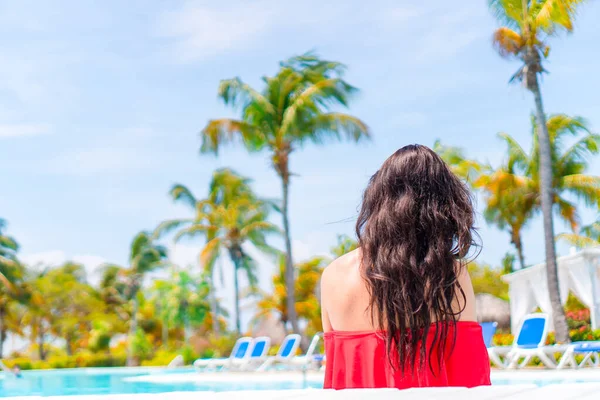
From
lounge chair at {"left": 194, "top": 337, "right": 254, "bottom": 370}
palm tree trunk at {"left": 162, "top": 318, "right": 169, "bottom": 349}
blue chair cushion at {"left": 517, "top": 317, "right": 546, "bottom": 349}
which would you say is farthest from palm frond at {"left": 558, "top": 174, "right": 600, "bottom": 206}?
palm tree trunk at {"left": 162, "top": 318, "right": 169, "bottom": 349}

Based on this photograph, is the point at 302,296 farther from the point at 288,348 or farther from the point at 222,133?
the point at 288,348

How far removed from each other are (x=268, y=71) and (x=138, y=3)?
6017mm

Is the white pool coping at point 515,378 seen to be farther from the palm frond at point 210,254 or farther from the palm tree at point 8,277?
the palm tree at point 8,277

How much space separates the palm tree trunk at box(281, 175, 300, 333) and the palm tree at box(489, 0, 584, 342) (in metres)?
8.77

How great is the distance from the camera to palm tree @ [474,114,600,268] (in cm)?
2289

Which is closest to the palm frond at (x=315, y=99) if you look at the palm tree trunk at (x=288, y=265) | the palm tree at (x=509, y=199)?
the palm tree trunk at (x=288, y=265)

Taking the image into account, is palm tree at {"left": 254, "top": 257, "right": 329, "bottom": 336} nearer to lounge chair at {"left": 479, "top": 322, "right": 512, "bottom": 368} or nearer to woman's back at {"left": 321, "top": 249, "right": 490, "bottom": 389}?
lounge chair at {"left": 479, "top": 322, "right": 512, "bottom": 368}

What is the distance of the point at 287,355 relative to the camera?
15273 mm

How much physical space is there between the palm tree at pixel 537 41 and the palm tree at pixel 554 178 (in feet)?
21.7

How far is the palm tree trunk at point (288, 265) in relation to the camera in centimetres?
2214

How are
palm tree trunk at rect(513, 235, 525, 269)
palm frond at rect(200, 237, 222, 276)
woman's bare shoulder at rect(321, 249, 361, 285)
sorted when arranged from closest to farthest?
woman's bare shoulder at rect(321, 249, 361, 285), palm tree trunk at rect(513, 235, 525, 269), palm frond at rect(200, 237, 222, 276)

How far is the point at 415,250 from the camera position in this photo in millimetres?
1850

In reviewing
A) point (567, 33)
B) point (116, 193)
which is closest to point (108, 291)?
point (116, 193)

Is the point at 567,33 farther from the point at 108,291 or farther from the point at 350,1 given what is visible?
the point at 108,291
